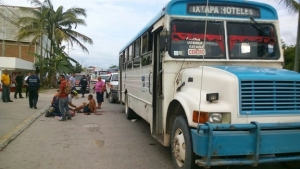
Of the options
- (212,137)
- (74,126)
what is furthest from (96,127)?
(212,137)

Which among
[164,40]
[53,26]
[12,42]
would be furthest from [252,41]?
[12,42]

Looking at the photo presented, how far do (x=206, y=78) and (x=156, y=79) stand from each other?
1.85m

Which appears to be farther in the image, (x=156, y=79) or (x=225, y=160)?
(x=156, y=79)

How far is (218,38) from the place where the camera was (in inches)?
223

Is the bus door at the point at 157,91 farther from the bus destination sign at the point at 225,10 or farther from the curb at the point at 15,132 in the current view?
the curb at the point at 15,132

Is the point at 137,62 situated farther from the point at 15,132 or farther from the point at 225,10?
the point at 15,132

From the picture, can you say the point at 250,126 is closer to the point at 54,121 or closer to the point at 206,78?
the point at 206,78

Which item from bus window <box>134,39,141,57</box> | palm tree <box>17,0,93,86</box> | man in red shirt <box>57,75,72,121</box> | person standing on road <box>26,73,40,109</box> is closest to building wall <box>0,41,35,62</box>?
palm tree <box>17,0,93,86</box>

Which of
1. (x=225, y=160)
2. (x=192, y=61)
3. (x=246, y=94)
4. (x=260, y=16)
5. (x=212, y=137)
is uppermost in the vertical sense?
(x=260, y=16)

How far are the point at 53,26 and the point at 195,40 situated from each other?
2660cm

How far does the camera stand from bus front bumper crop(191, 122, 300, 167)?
4.03 metres

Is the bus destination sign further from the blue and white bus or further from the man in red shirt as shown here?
the man in red shirt

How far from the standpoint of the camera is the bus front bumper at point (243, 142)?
4.03m

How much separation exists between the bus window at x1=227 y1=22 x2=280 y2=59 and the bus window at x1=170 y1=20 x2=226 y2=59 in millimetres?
195
